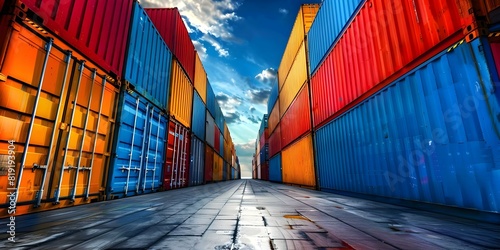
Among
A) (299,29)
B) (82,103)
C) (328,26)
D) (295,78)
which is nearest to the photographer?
(82,103)

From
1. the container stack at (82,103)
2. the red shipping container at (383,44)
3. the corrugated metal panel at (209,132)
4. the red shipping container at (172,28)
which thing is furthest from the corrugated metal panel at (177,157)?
the red shipping container at (383,44)

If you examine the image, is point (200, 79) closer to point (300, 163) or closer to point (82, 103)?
point (300, 163)

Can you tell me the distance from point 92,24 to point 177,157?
271 inches

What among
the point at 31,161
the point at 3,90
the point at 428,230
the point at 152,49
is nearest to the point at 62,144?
the point at 31,161

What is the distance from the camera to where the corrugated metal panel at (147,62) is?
722cm

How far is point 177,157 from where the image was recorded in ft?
35.1

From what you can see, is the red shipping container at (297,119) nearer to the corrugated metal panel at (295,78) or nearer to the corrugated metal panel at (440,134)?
the corrugated metal panel at (295,78)

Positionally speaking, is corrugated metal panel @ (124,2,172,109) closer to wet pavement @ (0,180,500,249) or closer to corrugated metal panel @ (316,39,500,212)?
wet pavement @ (0,180,500,249)

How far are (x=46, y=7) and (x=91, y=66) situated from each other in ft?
4.80

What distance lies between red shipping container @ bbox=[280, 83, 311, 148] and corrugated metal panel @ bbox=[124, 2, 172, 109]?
743 cm

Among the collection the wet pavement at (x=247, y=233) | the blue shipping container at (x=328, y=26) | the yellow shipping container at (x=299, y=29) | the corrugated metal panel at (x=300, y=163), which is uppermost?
the yellow shipping container at (x=299, y=29)

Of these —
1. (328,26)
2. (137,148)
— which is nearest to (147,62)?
(137,148)

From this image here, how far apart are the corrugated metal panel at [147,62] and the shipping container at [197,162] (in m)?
4.66

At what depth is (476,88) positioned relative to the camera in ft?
11.2
